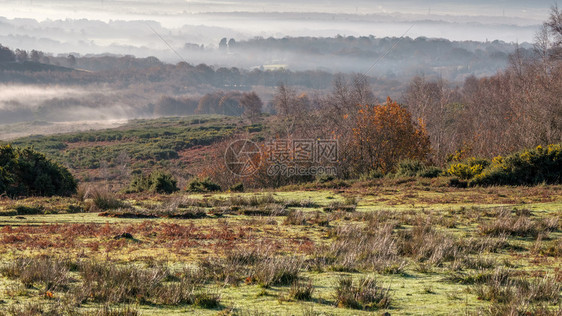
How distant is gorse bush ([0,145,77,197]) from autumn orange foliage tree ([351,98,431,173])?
18980 millimetres

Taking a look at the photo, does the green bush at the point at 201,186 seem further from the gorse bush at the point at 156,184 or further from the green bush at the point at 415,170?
the green bush at the point at 415,170

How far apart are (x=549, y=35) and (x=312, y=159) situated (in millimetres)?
25505

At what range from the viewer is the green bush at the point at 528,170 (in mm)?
24328

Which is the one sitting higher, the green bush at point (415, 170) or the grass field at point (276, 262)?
the grass field at point (276, 262)

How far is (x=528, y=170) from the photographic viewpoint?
24.7m

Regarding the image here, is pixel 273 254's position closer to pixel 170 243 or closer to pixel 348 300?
pixel 170 243

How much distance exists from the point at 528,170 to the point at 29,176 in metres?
24.6

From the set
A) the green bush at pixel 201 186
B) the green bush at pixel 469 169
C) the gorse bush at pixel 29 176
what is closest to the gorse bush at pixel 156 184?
the green bush at pixel 201 186

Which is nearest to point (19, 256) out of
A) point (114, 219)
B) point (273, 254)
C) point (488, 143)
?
point (273, 254)

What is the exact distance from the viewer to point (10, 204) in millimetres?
17141

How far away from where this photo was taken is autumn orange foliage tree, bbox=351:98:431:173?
35.2 m

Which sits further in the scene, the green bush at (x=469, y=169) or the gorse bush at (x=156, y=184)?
the gorse bush at (x=156, y=184)

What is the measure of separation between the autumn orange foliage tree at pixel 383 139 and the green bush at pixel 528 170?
10.5 meters

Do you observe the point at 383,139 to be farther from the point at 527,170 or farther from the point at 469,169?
the point at 527,170
